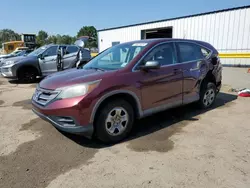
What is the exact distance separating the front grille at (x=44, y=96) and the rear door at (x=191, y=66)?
2.57 m

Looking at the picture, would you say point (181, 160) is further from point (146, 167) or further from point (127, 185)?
point (127, 185)

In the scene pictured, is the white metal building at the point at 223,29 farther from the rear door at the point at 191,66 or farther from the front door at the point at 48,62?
the front door at the point at 48,62

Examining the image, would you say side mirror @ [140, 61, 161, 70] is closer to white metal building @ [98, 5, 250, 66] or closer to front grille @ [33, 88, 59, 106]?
front grille @ [33, 88, 59, 106]

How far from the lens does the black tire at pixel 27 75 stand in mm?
8906

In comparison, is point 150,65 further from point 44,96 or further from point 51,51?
point 51,51

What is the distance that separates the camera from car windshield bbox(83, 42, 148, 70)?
366 cm

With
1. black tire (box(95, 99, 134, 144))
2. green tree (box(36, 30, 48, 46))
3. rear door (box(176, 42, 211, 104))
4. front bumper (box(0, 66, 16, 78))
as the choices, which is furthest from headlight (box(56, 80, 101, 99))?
green tree (box(36, 30, 48, 46))

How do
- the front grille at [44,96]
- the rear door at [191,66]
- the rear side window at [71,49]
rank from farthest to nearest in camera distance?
1. the rear side window at [71,49]
2. the rear door at [191,66]
3. the front grille at [44,96]

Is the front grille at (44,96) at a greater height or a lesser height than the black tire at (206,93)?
greater

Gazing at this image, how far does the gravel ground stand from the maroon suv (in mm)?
389

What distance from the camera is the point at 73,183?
239 cm

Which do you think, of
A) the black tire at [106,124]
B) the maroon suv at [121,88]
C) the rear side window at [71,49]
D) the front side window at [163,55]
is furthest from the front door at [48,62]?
the black tire at [106,124]

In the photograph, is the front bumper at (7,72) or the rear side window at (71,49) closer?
the front bumper at (7,72)

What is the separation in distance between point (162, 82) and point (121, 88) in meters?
0.96
